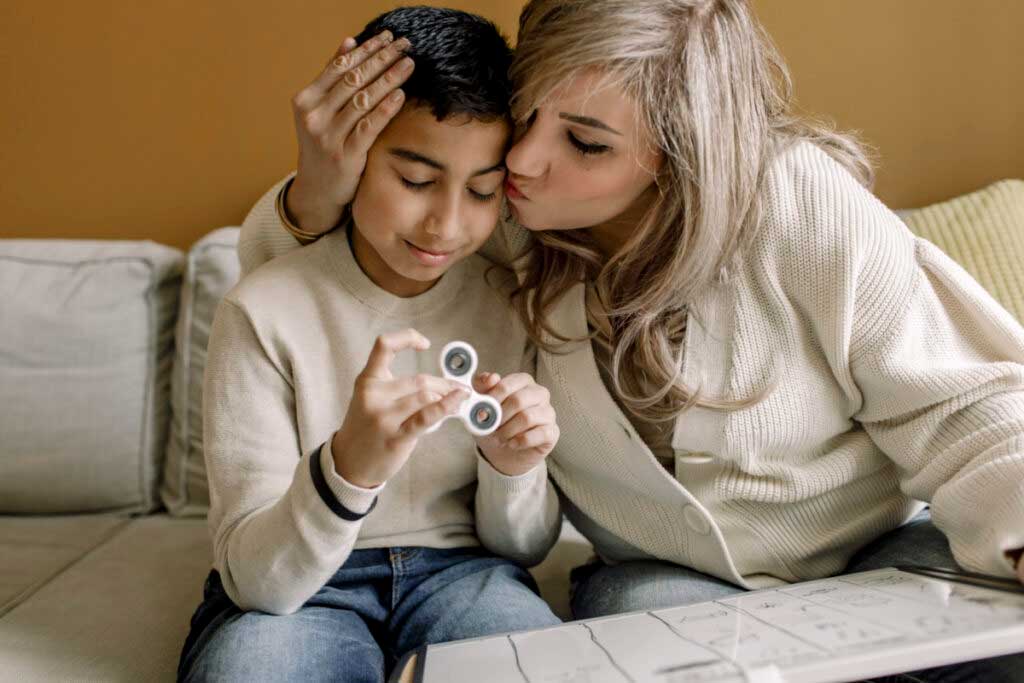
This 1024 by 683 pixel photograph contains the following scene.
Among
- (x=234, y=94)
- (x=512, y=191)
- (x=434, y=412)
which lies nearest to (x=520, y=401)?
(x=434, y=412)

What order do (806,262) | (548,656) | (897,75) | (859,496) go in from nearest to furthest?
(548,656)
(806,262)
(859,496)
(897,75)

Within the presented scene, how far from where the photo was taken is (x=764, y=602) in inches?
38.6

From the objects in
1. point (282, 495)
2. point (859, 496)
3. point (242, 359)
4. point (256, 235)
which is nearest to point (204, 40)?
point (256, 235)

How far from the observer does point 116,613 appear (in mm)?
1326

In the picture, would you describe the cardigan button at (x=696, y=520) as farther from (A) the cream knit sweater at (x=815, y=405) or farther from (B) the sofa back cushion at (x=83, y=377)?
(B) the sofa back cushion at (x=83, y=377)

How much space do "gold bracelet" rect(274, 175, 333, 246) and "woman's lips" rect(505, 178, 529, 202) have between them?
0.81ft

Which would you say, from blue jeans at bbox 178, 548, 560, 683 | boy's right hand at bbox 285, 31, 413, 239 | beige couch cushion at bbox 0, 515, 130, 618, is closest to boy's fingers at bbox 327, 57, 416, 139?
boy's right hand at bbox 285, 31, 413, 239

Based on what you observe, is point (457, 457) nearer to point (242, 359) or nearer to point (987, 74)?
point (242, 359)

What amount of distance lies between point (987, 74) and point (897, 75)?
0.16 metres

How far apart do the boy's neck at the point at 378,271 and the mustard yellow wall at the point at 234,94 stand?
76cm

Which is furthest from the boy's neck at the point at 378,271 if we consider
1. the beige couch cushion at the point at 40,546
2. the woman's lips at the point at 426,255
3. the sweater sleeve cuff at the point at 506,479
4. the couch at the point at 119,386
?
the beige couch cushion at the point at 40,546

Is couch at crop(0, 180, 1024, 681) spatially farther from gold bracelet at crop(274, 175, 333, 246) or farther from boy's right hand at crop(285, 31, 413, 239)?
boy's right hand at crop(285, 31, 413, 239)

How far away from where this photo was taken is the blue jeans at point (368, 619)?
1000 mm

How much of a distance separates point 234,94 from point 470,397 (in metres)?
1.19
